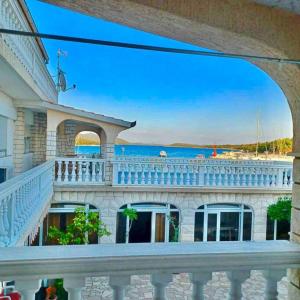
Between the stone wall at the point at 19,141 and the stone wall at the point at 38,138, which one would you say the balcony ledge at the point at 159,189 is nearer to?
the stone wall at the point at 19,141

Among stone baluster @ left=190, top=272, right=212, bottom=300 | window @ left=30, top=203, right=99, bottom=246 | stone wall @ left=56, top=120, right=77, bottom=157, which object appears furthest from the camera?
stone wall @ left=56, top=120, right=77, bottom=157

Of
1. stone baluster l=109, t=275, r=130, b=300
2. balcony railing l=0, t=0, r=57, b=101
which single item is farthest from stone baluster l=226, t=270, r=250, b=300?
balcony railing l=0, t=0, r=57, b=101

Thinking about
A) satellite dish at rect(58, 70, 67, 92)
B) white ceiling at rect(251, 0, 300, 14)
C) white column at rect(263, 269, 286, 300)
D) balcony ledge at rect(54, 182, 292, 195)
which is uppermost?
satellite dish at rect(58, 70, 67, 92)

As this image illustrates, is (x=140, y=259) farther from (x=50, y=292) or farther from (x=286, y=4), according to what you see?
(x=50, y=292)

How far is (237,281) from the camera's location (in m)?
1.10

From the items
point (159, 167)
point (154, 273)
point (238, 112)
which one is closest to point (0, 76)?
point (154, 273)

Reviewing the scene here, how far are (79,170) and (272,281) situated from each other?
7220 mm

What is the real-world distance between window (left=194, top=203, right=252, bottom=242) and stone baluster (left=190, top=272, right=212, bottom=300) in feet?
25.3

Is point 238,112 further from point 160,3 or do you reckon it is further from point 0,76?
point 160,3

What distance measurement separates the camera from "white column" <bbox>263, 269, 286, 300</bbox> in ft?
3.72

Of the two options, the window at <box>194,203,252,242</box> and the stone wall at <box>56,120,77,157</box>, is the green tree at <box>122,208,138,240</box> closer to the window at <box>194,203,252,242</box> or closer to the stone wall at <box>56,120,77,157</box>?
the window at <box>194,203,252,242</box>

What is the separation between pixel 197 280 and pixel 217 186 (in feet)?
25.1

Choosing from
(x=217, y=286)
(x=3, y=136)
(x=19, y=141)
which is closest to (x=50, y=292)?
(x=217, y=286)

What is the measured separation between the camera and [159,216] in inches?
340
